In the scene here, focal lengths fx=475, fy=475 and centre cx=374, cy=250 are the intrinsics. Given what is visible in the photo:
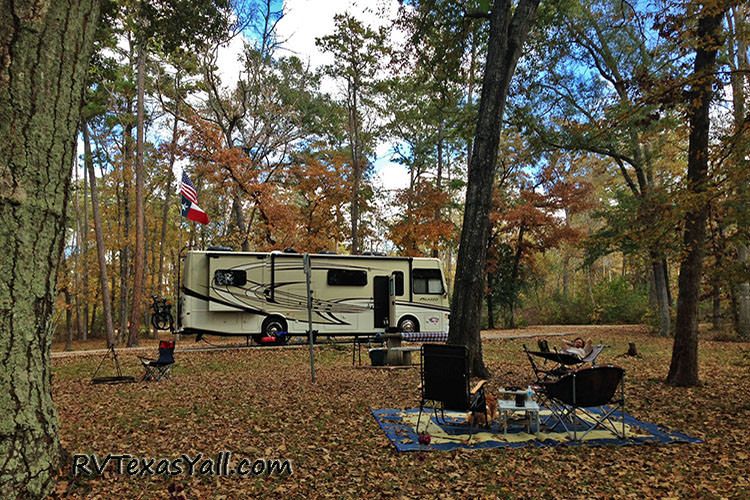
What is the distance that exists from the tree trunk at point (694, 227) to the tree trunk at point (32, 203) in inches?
261

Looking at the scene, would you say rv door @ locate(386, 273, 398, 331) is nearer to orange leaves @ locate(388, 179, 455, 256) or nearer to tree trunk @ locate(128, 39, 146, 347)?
orange leaves @ locate(388, 179, 455, 256)

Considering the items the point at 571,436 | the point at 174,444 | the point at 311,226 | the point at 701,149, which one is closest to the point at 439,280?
the point at 311,226

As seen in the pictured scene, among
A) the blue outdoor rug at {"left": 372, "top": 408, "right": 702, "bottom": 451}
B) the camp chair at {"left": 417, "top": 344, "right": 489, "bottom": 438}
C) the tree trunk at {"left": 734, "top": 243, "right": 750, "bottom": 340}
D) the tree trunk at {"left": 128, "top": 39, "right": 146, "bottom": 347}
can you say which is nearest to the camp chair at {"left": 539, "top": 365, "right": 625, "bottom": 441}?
the blue outdoor rug at {"left": 372, "top": 408, "right": 702, "bottom": 451}

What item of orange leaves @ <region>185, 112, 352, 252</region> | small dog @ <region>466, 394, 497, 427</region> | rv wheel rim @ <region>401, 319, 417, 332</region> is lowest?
small dog @ <region>466, 394, 497, 427</region>

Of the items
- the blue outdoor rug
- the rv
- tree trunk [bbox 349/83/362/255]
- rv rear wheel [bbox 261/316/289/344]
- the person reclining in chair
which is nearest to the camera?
the blue outdoor rug

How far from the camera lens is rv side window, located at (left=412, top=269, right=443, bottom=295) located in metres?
14.8

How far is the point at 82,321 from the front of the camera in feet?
80.2

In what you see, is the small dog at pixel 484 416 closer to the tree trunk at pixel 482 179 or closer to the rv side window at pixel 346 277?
the tree trunk at pixel 482 179

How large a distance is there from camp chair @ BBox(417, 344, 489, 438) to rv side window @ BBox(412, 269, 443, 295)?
32.2ft

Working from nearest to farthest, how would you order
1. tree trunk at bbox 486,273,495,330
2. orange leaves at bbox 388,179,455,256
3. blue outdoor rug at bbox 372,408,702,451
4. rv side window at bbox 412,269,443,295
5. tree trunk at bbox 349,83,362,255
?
blue outdoor rug at bbox 372,408,702,451 → rv side window at bbox 412,269,443,295 → tree trunk at bbox 349,83,362,255 → orange leaves at bbox 388,179,455,256 → tree trunk at bbox 486,273,495,330

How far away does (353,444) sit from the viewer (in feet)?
14.6

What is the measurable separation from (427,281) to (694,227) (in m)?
8.79

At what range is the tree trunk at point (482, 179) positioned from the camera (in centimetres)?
744

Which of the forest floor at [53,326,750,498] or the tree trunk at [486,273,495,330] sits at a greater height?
the tree trunk at [486,273,495,330]
